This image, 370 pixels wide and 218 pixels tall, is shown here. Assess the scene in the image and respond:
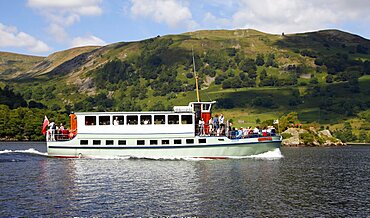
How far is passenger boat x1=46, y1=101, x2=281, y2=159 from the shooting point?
215ft

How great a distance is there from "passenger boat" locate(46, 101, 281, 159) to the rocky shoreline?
314 feet

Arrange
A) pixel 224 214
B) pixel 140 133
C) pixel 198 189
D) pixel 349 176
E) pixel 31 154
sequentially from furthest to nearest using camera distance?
pixel 31 154
pixel 140 133
pixel 349 176
pixel 198 189
pixel 224 214

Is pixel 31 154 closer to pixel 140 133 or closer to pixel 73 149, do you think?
pixel 73 149

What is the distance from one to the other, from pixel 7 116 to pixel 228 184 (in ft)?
431

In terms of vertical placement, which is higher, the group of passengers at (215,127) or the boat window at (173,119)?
the boat window at (173,119)

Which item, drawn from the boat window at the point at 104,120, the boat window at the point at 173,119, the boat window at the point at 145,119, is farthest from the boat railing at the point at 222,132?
the boat window at the point at 104,120

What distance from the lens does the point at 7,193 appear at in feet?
127

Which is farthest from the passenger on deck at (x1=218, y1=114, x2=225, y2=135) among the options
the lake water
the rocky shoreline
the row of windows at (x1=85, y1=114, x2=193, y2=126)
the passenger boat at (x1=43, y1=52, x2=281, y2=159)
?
the rocky shoreline

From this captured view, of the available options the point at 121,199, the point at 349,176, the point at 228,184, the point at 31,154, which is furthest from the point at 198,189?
the point at 31,154

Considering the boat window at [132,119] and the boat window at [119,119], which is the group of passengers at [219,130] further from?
the boat window at [119,119]

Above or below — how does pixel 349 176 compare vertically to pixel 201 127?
below

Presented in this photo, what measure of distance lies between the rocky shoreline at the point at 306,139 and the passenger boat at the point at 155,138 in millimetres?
95560

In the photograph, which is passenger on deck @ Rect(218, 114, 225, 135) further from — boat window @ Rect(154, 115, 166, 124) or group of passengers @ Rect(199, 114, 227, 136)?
boat window @ Rect(154, 115, 166, 124)

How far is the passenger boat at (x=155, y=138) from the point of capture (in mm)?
65500
